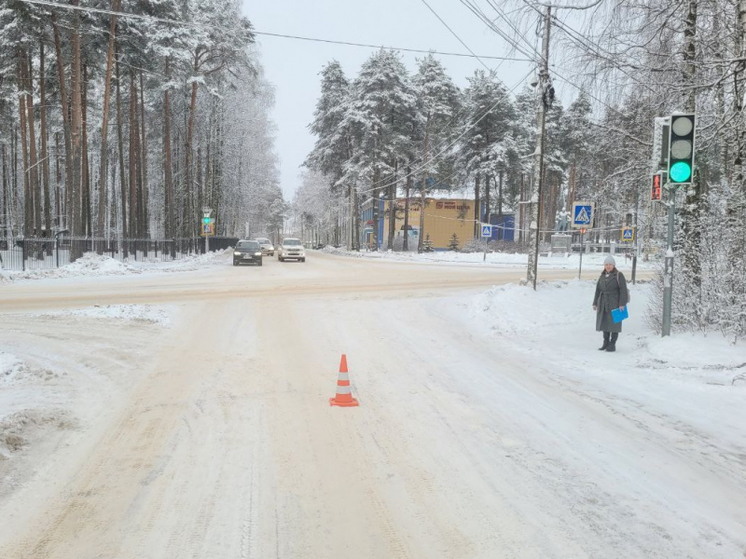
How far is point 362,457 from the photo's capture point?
480 centimetres

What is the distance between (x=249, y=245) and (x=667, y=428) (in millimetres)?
29498

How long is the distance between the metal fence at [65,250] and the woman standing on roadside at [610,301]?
22.5 meters

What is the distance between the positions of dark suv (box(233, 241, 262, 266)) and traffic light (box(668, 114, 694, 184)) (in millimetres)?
26775

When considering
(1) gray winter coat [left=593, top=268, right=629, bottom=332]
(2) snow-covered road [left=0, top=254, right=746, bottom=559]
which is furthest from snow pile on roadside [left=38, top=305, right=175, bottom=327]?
(1) gray winter coat [left=593, top=268, right=629, bottom=332]

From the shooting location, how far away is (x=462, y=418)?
5.97m

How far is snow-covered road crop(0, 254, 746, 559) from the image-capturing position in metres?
3.47

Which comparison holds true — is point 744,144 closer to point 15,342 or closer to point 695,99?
point 695,99

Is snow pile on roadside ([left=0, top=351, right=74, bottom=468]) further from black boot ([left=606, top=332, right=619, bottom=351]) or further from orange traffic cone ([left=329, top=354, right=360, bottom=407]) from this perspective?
black boot ([left=606, top=332, right=619, bottom=351])

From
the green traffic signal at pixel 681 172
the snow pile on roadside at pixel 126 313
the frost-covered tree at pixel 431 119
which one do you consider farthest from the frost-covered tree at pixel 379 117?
the green traffic signal at pixel 681 172

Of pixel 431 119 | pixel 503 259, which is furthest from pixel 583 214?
pixel 431 119

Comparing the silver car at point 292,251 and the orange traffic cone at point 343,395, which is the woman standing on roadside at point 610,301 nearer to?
the orange traffic cone at point 343,395

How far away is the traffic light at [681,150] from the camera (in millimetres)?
8141

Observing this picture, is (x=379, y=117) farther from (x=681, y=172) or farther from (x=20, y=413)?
(x=20, y=413)

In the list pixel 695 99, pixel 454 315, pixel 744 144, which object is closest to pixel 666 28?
pixel 695 99
